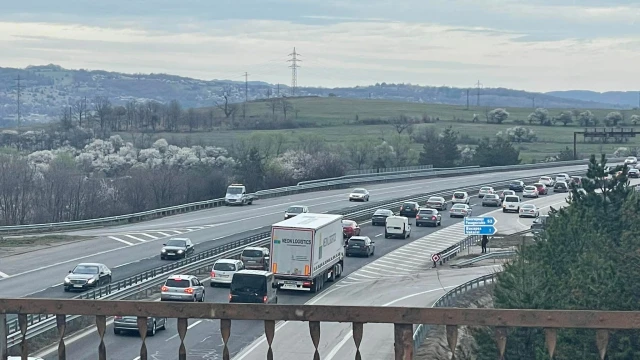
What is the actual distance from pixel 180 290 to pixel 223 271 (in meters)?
5.64

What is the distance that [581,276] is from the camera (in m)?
23.4

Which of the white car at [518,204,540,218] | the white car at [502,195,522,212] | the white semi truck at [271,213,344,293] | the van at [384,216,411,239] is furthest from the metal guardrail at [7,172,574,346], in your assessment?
the white car at [518,204,540,218]

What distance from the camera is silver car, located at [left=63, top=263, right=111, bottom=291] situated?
111 ft

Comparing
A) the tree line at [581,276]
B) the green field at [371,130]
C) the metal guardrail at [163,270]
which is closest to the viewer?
the tree line at [581,276]

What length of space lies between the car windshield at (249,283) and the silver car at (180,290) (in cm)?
142

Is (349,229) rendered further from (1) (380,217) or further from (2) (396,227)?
(1) (380,217)

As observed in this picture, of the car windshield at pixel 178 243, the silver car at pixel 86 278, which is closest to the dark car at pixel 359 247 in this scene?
the car windshield at pixel 178 243

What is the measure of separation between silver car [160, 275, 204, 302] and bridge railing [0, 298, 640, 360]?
953 inches

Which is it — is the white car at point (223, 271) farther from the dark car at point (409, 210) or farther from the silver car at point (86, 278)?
the dark car at point (409, 210)

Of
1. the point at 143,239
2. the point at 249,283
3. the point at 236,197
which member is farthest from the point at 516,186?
the point at 249,283

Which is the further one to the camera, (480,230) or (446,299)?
(480,230)

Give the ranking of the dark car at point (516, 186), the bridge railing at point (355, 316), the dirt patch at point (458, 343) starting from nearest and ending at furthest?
the bridge railing at point (355, 316)
the dirt patch at point (458, 343)
the dark car at point (516, 186)

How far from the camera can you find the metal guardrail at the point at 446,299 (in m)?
23.8

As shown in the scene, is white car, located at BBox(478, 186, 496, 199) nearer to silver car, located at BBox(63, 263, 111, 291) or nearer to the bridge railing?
silver car, located at BBox(63, 263, 111, 291)
